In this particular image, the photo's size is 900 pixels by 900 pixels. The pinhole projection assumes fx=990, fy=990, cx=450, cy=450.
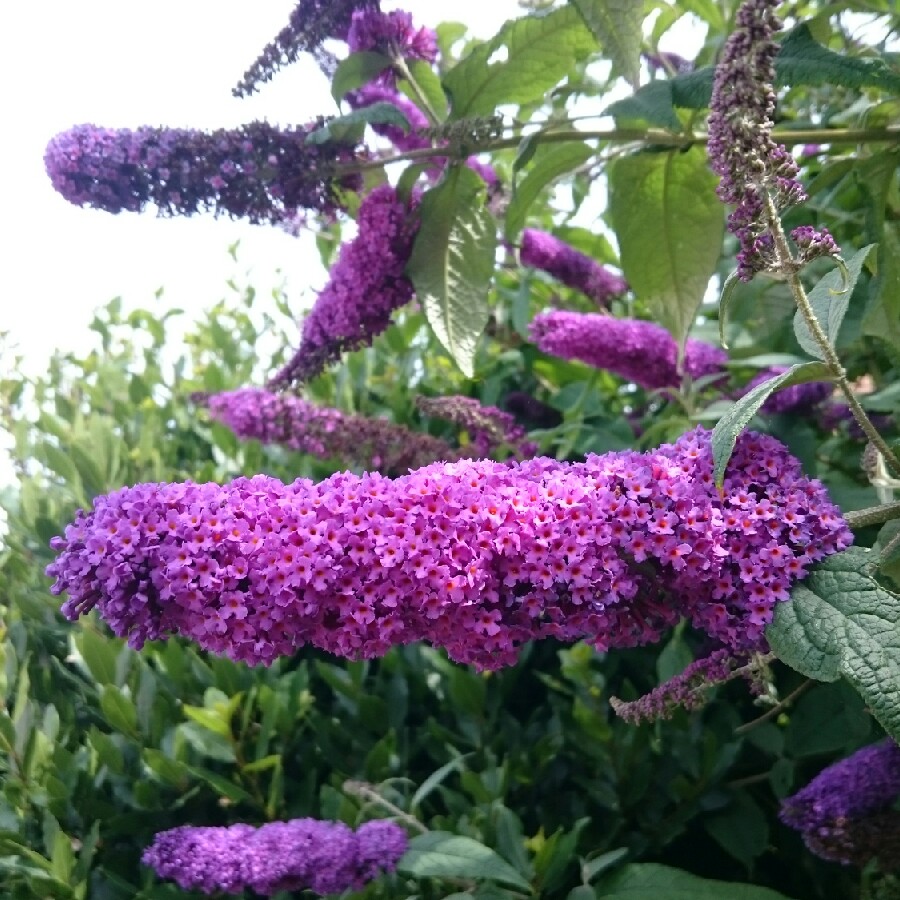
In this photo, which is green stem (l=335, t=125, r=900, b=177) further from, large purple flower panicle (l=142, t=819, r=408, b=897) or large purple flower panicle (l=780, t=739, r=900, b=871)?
large purple flower panicle (l=142, t=819, r=408, b=897)

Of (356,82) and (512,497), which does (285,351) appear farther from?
(512,497)

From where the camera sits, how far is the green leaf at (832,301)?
843 mm

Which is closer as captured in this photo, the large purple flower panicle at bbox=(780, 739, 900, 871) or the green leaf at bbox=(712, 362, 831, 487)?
the green leaf at bbox=(712, 362, 831, 487)

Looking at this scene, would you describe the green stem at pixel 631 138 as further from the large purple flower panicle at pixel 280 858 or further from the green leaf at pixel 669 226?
the large purple flower panicle at pixel 280 858

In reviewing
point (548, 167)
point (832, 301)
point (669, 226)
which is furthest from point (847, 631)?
point (548, 167)

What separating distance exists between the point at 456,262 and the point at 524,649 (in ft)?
2.03

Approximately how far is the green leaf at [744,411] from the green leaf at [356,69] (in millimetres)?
889

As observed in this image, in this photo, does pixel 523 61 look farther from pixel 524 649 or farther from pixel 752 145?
pixel 524 649

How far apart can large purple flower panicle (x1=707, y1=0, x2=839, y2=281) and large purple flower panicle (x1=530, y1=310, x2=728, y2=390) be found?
890 mm

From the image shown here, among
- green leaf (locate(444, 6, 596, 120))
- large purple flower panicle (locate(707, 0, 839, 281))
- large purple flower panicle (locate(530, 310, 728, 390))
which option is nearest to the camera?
large purple flower panicle (locate(707, 0, 839, 281))

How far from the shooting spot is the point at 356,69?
4.83 ft

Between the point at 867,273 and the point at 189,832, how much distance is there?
122cm

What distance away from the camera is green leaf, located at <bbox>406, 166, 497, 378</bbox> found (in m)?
1.45

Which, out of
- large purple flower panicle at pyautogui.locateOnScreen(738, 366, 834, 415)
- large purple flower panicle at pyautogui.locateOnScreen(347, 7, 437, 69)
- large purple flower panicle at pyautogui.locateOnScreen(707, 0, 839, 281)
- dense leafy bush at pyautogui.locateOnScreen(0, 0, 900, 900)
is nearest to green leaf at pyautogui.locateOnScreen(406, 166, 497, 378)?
dense leafy bush at pyautogui.locateOnScreen(0, 0, 900, 900)
